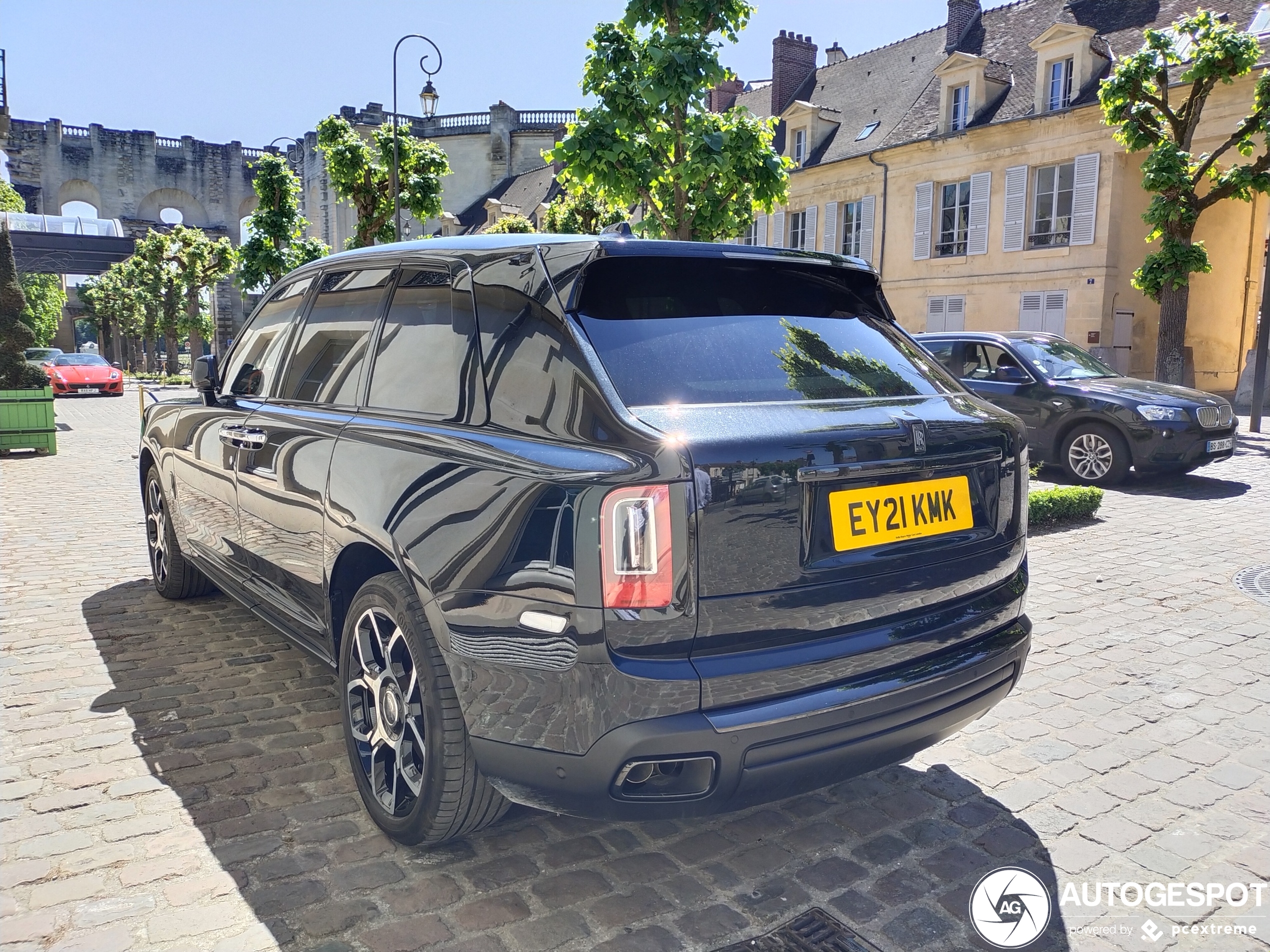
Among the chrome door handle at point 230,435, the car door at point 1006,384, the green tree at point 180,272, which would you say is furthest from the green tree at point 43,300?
the chrome door handle at point 230,435

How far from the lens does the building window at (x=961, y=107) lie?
2808 centimetres

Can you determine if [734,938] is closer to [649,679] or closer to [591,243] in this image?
[649,679]

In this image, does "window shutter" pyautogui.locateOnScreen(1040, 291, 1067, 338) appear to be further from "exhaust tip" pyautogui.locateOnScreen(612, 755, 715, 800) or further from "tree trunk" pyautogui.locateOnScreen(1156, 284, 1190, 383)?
"exhaust tip" pyautogui.locateOnScreen(612, 755, 715, 800)

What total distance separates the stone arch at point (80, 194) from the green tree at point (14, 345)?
7115 cm

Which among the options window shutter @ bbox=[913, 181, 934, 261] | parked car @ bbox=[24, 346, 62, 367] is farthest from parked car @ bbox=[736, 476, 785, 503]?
window shutter @ bbox=[913, 181, 934, 261]

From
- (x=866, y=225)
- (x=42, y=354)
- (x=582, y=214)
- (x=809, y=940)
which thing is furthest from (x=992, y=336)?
(x=42, y=354)

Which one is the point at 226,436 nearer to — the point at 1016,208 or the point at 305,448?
the point at 305,448

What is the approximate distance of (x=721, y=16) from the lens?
11.6 metres

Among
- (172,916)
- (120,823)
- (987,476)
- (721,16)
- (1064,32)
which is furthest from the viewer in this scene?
(1064,32)

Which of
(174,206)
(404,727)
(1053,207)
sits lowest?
(404,727)

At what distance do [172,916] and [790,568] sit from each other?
6.25ft

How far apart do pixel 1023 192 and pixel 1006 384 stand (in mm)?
18315

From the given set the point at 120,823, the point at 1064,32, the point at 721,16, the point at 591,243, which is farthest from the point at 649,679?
the point at 1064,32

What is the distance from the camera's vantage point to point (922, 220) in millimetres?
29438
